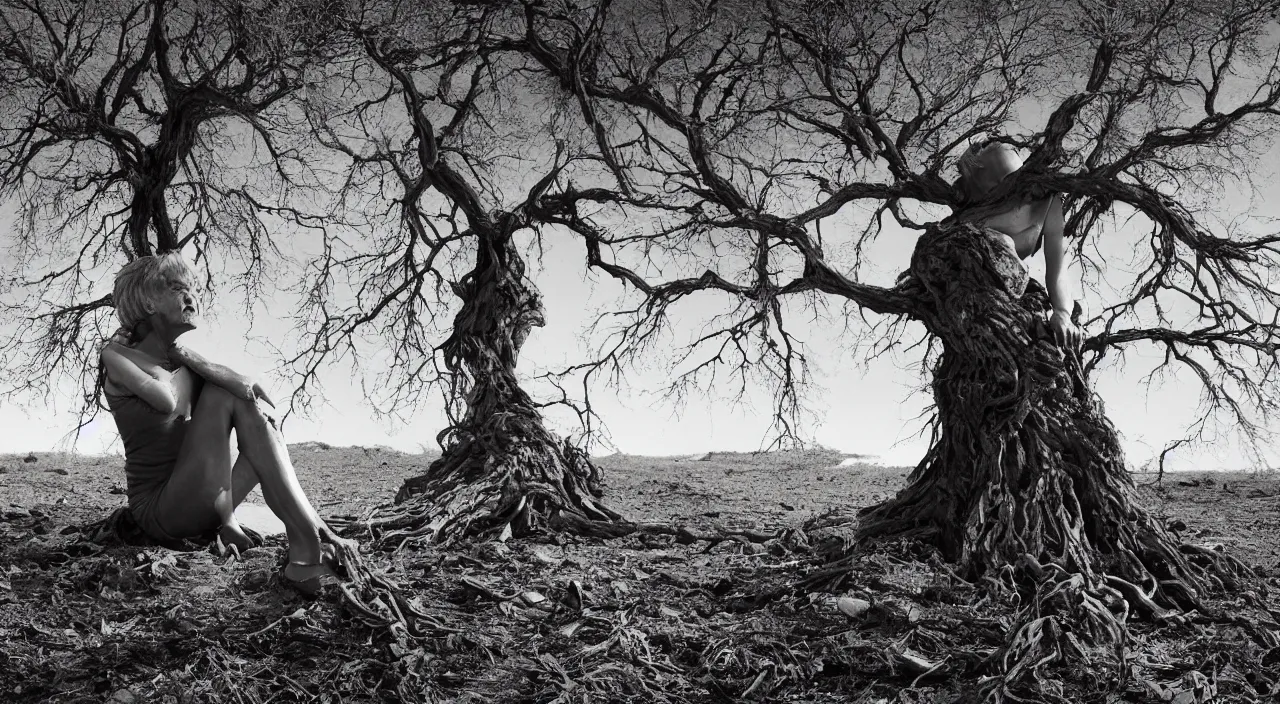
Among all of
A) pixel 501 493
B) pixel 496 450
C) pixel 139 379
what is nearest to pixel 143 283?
pixel 139 379

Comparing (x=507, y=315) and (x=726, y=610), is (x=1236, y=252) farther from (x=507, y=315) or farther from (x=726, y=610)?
(x=507, y=315)

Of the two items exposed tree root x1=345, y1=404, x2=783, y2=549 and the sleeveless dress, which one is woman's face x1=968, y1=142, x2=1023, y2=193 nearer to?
exposed tree root x1=345, y1=404, x2=783, y2=549

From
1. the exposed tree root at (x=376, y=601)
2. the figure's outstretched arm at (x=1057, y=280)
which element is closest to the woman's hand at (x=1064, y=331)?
the figure's outstretched arm at (x=1057, y=280)

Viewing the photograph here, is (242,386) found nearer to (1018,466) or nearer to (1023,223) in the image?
(1018,466)

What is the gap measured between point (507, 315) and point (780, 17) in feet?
9.93

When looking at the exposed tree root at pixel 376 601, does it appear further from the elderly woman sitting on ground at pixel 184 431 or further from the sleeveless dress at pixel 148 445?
the sleeveless dress at pixel 148 445

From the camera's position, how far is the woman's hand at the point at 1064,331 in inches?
214

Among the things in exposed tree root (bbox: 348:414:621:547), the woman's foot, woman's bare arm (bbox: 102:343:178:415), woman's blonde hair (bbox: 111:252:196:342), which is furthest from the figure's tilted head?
woman's bare arm (bbox: 102:343:178:415)

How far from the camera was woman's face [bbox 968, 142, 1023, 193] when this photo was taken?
237 inches

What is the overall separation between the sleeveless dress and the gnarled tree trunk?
1.57m

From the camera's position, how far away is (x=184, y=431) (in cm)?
479

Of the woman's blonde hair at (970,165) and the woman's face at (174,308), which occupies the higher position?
the woman's blonde hair at (970,165)

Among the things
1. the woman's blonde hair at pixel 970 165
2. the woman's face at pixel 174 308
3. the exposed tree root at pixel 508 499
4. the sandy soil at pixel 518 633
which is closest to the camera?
the sandy soil at pixel 518 633

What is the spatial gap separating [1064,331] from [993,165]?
1242 millimetres
